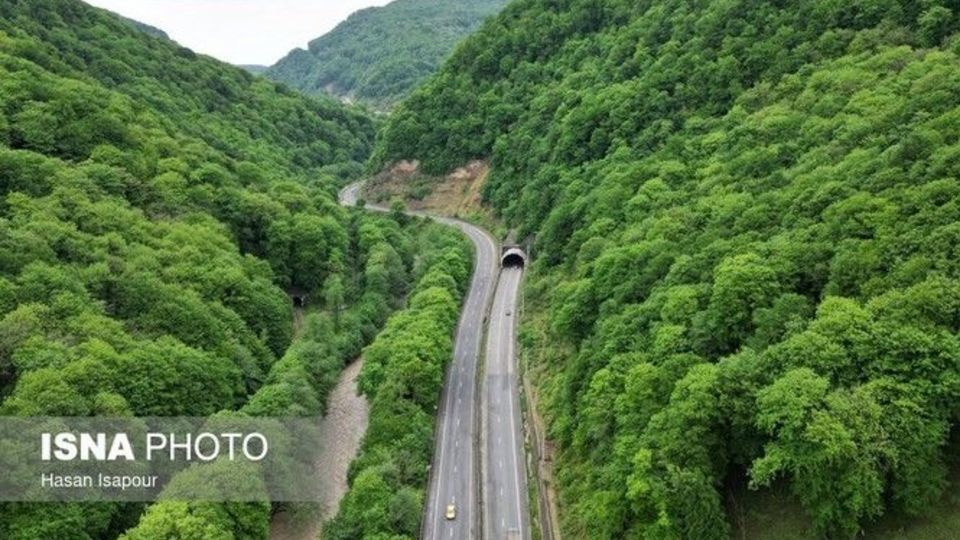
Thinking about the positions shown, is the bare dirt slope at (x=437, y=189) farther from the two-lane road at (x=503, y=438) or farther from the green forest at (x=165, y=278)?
the two-lane road at (x=503, y=438)

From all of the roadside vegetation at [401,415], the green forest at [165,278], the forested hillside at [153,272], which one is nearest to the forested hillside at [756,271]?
the roadside vegetation at [401,415]

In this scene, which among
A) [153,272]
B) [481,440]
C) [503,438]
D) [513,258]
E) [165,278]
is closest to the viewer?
[503,438]

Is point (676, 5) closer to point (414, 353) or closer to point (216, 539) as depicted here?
point (414, 353)

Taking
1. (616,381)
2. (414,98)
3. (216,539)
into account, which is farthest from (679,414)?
(414,98)

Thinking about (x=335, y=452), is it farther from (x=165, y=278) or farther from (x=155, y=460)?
(x=165, y=278)

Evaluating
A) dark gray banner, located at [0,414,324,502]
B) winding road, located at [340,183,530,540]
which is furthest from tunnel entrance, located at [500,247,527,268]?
dark gray banner, located at [0,414,324,502]

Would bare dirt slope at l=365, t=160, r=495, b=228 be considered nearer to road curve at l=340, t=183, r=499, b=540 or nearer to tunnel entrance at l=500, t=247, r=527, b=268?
tunnel entrance at l=500, t=247, r=527, b=268

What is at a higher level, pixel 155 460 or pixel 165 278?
pixel 165 278

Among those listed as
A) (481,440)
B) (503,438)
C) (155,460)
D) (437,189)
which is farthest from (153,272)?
(437,189)
